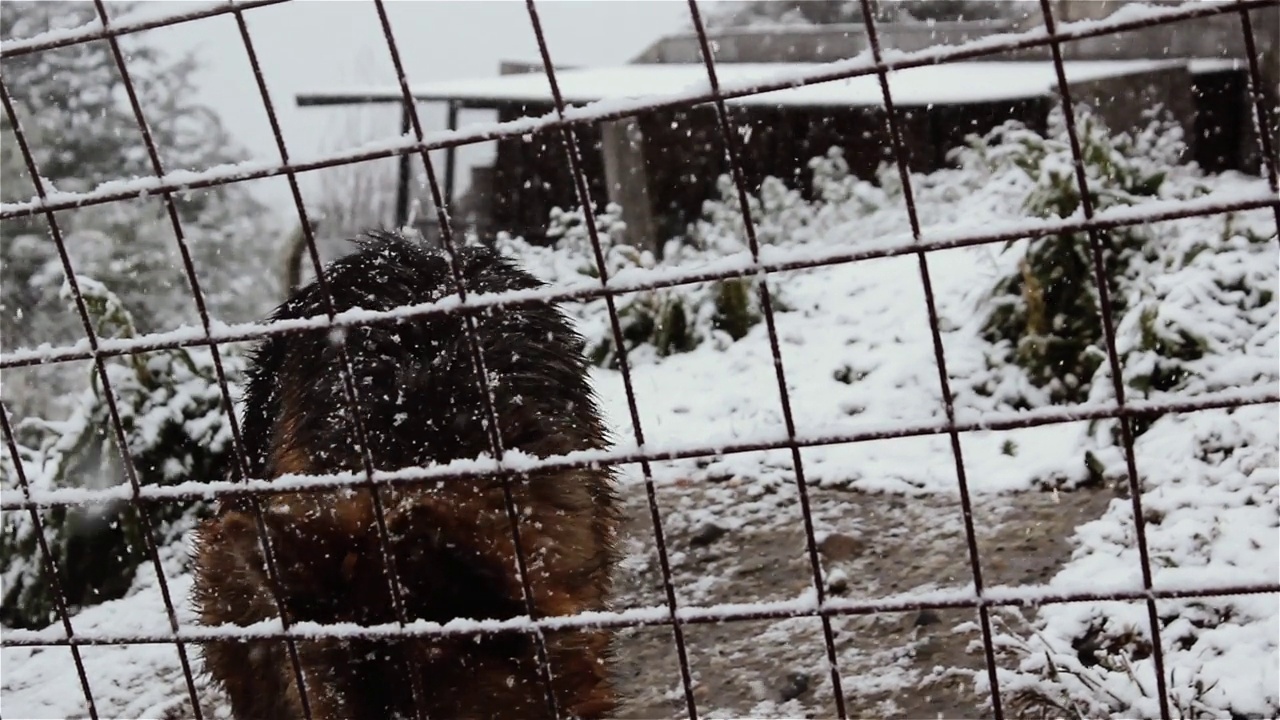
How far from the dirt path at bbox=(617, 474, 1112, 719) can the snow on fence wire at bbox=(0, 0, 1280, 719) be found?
1.52 metres

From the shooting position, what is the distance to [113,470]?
460 cm

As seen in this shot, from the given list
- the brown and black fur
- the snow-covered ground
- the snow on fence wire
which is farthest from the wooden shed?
the snow on fence wire

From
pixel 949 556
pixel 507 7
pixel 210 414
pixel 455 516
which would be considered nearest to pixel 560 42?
pixel 507 7

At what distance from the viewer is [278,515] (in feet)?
6.43

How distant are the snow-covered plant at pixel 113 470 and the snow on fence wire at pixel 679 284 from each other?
2.78 m

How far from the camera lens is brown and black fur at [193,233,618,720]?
1934mm

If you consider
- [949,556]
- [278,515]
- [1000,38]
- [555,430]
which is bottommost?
[949,556]

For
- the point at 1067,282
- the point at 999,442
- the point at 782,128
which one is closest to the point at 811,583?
the point at 999,442

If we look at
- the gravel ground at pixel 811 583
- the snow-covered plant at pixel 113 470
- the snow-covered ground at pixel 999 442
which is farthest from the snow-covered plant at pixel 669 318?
the snow-covered plant at pixel 113 470

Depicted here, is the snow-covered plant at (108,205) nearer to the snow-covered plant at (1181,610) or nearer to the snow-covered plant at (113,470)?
the snow-covered plant at (113,470)

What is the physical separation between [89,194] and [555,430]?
1.34 m

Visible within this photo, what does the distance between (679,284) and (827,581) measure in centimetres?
248

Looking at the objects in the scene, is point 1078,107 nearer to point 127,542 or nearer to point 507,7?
point 507,7

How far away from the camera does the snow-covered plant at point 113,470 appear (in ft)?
14.8
